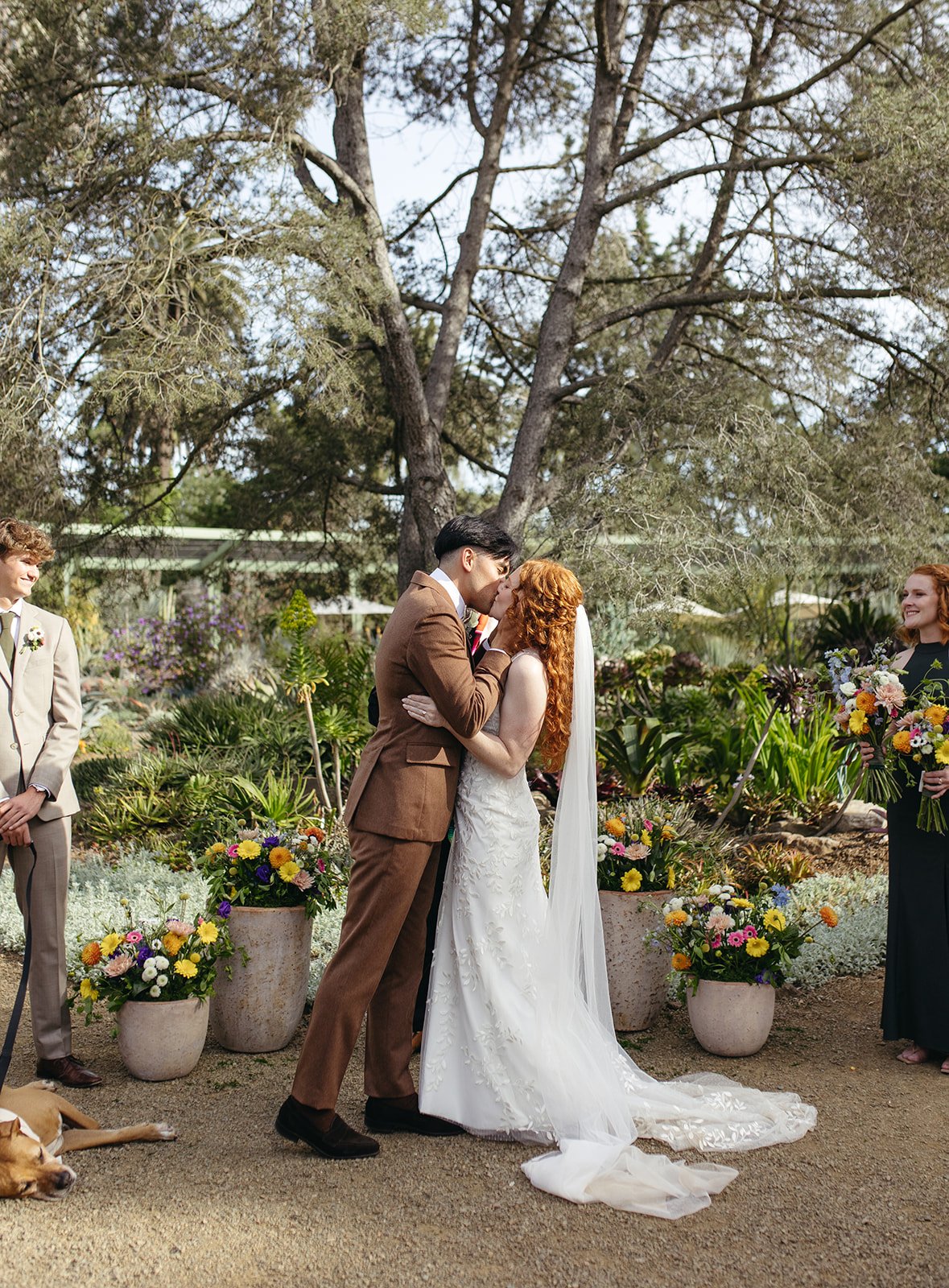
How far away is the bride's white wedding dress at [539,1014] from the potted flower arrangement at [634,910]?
31.8 inches

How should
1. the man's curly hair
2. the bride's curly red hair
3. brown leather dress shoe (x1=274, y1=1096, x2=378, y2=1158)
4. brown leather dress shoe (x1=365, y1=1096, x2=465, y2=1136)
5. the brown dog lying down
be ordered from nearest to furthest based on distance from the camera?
the brown dog lying down
brown leather dress shoe (x1=274, y1=1096, x2=378, y2=1158)
brown leather dress shoe (x1=365, y1=1096, x2=465, y2=1136)
the bride's curly red hair
the man's curly hair

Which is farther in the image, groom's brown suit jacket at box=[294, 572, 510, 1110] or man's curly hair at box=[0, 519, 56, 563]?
man's curly hair at box=[0, 519, 56, 563]

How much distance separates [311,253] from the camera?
7.61 m

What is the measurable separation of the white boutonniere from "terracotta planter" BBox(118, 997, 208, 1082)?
1384mm

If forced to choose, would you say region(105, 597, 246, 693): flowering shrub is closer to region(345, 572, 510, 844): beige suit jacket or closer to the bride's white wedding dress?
the bride's white wedding dress

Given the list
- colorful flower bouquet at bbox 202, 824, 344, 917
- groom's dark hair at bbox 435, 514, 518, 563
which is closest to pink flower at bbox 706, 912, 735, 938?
colorful flower bouquet at bbox 202, 824, 344, 917

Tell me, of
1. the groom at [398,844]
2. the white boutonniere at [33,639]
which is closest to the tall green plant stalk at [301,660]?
the white boutonniere at [33,639]

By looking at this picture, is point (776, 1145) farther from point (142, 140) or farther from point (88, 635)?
point (88, 635)

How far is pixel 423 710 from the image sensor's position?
3633 mm

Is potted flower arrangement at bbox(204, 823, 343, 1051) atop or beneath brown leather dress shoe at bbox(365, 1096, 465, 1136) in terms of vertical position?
atop

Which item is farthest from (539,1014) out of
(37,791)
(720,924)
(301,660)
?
(301,660)

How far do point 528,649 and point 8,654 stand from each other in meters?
1.96

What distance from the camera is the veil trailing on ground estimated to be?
3.35 meters

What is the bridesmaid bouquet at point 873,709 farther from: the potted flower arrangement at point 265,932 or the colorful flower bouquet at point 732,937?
the potted flower arrangement at point 265,932
